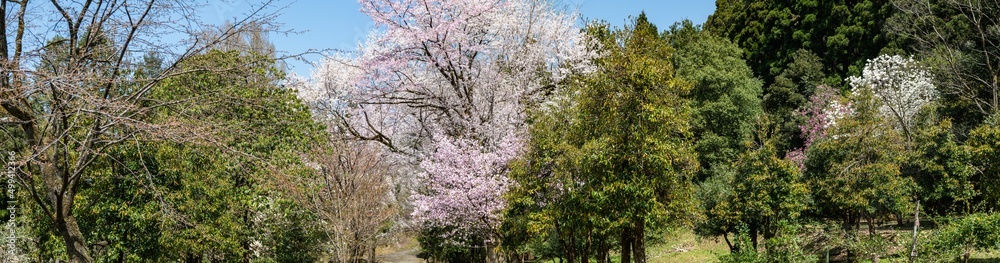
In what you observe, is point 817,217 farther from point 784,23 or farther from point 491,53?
point 784,23

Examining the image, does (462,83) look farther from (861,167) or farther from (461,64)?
(861,167)

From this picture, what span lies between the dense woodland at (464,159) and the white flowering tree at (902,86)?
1.28 metres

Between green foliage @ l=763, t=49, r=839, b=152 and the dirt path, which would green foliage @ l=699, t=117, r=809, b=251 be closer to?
the dirt path

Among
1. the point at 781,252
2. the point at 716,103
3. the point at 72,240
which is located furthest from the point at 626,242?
the point at 716,103

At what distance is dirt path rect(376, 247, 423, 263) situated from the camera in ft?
115

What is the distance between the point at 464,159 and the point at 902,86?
75.5 ft

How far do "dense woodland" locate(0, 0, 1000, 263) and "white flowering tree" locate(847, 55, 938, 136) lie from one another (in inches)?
50.3

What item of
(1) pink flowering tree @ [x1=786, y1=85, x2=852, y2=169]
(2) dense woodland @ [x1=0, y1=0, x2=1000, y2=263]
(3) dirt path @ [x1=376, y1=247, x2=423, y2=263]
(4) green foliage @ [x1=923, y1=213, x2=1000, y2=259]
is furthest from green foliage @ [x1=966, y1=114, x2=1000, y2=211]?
(3) dirt path @ [x1=376, y1=247, x2=423, y2=263]

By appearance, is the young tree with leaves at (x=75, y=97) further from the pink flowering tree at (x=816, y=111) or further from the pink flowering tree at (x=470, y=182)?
the pink flowering tree at (x=816, y=111)

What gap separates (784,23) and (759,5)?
285 cm

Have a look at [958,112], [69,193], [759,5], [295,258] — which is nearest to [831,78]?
[759,5]

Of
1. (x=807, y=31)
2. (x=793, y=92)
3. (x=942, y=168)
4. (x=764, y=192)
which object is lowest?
(x=764, y=192)

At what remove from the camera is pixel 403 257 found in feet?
121

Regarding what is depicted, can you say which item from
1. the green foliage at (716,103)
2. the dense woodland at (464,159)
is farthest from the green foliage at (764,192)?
the green foliage at (716,103)
